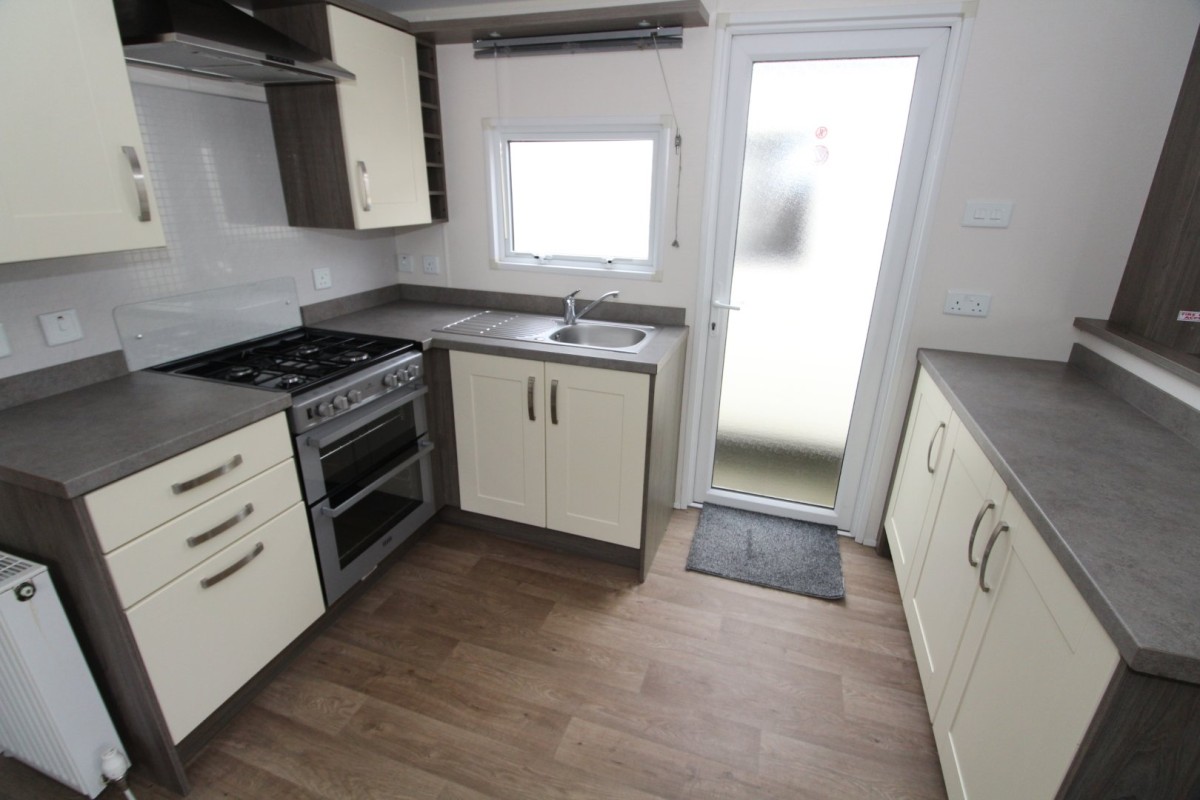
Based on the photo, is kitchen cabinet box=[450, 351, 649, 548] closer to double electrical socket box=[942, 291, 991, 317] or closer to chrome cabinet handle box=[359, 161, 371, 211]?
chrome cabinet handle box=[359, 161, 371, 211]

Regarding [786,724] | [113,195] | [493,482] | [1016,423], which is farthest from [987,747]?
[113,195]

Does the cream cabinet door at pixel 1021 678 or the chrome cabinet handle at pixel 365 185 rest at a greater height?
the chrome cabinet handle at pixel 365 185

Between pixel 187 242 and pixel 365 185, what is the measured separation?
64cm

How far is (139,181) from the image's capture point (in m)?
1.47

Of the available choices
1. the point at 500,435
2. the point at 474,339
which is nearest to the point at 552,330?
the point at 474,339

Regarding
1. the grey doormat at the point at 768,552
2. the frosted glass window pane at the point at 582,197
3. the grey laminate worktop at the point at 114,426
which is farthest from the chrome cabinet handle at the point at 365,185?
the grey doormat at the point at 768,552

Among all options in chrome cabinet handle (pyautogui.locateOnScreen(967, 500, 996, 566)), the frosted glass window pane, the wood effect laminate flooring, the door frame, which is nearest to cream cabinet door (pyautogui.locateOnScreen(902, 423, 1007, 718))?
chrome cabinet handle (pyautogui.locateOnScreen(967, 500, 996, 566))

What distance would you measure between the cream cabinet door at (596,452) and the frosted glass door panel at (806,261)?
71cm

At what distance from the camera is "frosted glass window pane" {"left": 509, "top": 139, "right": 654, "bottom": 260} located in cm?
251

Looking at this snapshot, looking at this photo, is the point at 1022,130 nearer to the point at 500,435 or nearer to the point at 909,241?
the point at 909,241

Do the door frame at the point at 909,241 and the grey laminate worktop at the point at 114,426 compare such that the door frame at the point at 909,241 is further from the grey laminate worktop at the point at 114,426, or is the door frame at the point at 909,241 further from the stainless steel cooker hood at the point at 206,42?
the grey laminate worktop at the point at 114,426

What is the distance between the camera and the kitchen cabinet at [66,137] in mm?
1245

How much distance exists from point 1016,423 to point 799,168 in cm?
127

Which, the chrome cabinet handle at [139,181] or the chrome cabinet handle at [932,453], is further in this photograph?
the chrome cabinet handle at [932,453]
